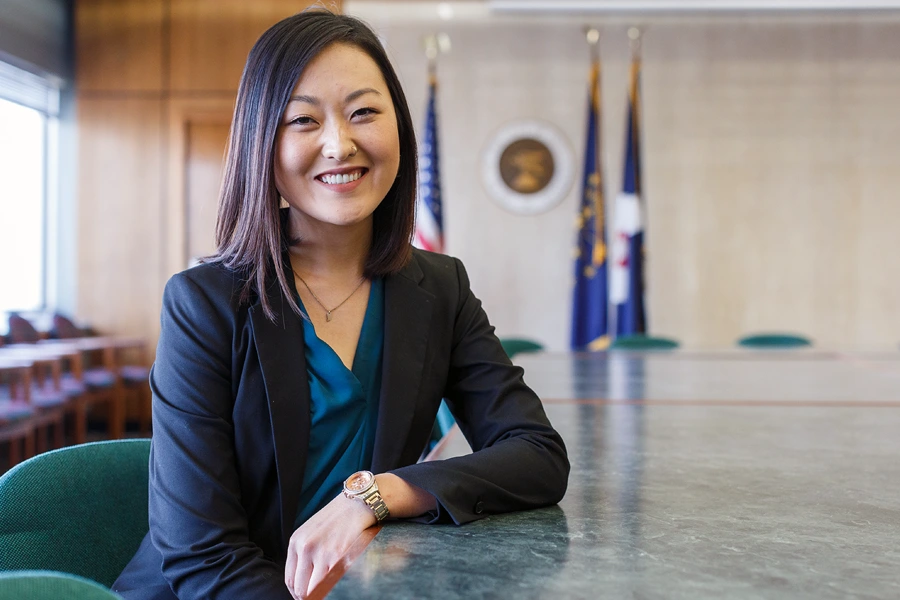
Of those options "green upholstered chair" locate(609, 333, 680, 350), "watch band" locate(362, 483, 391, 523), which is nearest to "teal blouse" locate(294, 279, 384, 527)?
"watch band" locate(362, 483, 391, 523)

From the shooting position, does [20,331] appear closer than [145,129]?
Yes

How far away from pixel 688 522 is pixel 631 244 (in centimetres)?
538

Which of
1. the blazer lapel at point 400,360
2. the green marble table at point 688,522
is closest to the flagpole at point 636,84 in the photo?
the green marble table at point 688,522

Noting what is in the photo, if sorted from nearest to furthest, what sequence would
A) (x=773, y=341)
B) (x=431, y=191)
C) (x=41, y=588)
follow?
(x=41, y=588), (x=773, y=341), (x=431, y=191)

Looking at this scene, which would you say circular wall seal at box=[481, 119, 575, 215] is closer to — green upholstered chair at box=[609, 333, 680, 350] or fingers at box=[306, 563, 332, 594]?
green upholstered chair at box=[609, 333, 680, 350]

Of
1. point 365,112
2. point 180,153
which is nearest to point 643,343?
point 365,112

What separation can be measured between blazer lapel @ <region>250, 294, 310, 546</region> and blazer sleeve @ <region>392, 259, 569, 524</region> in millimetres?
193

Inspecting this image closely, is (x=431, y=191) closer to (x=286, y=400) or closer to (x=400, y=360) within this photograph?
(x=400, y=360)

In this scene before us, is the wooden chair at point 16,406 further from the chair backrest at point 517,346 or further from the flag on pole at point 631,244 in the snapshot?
the flag on pole at point 631,244

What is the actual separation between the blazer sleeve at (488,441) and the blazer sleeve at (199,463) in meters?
0.24

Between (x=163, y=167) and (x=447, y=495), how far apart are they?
6409 millimetres

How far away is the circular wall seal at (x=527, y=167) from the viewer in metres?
6.66

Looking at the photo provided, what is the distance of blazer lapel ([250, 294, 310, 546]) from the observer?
3.87ft

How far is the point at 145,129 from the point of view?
6.80 metres
